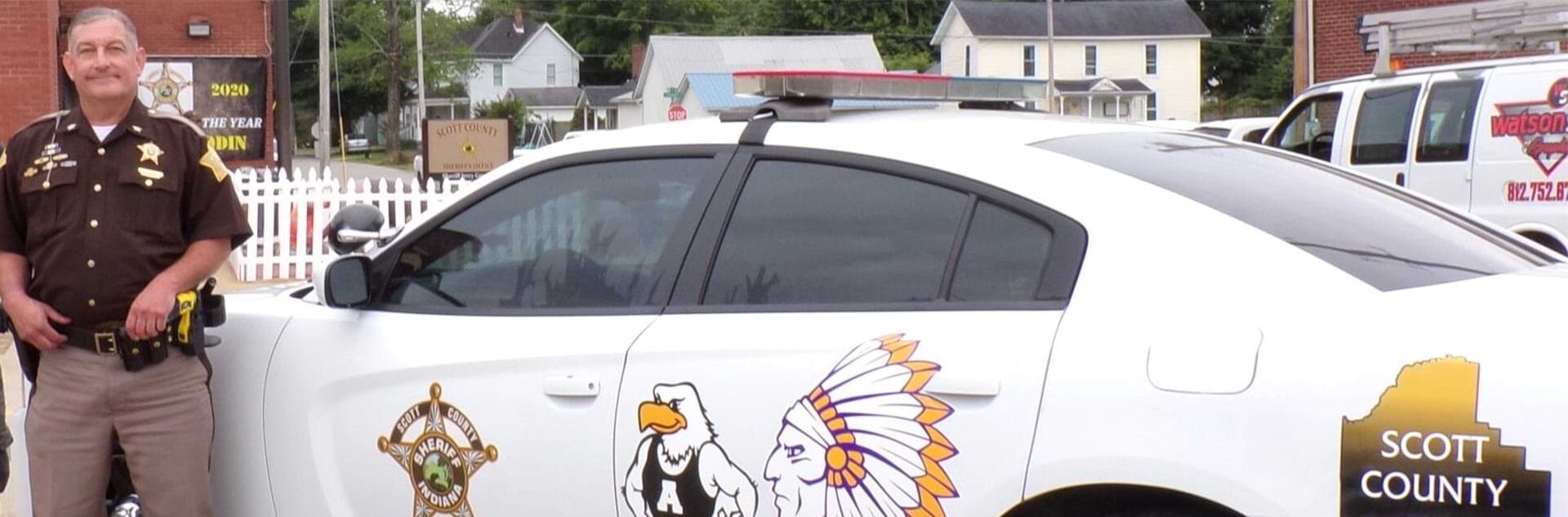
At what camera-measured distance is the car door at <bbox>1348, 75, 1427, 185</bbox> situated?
10977mm

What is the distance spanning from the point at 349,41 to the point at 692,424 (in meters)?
73.9

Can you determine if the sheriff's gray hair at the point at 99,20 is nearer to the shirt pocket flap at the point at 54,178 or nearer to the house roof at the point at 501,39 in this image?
the shirt pocket flap at the point at 54,178

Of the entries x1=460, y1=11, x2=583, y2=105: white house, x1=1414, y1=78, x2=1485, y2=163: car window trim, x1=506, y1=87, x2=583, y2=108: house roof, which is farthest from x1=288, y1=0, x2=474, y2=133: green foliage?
x1=1414, y1=78, x2=1485, y2=163: car window trim

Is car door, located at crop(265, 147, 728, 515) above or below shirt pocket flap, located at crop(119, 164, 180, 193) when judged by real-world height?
below

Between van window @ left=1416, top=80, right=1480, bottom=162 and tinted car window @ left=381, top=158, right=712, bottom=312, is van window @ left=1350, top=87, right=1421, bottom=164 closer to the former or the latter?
van window @ left=1416, top=80, right=1480, bottom=162

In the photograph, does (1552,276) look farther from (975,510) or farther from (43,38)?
(43,38)

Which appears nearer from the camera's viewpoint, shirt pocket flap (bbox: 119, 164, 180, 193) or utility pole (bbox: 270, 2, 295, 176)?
shirt pocket flap (bbox: 119, 164, 180, 193)

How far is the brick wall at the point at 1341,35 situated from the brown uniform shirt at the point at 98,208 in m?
21.4

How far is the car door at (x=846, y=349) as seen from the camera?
3.18 m

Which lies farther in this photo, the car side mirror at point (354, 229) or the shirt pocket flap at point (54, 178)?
the car side mirror at point (354, 229)

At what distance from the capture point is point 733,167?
3.79 meters

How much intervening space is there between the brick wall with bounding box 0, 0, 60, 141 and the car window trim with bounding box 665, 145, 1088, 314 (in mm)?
16363

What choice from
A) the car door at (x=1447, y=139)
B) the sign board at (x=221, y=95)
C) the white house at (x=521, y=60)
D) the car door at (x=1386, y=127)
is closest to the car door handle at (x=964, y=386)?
the car door at (x=1447, y=139)

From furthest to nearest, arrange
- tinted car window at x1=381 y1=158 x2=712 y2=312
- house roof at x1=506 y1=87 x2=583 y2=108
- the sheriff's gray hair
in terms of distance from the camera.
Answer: house roof at x1=506 y1=87 x2=583 y2=108, the sheriff's gray hair, tinted car window at x1=381 y1=158 x2=712 y2=312
